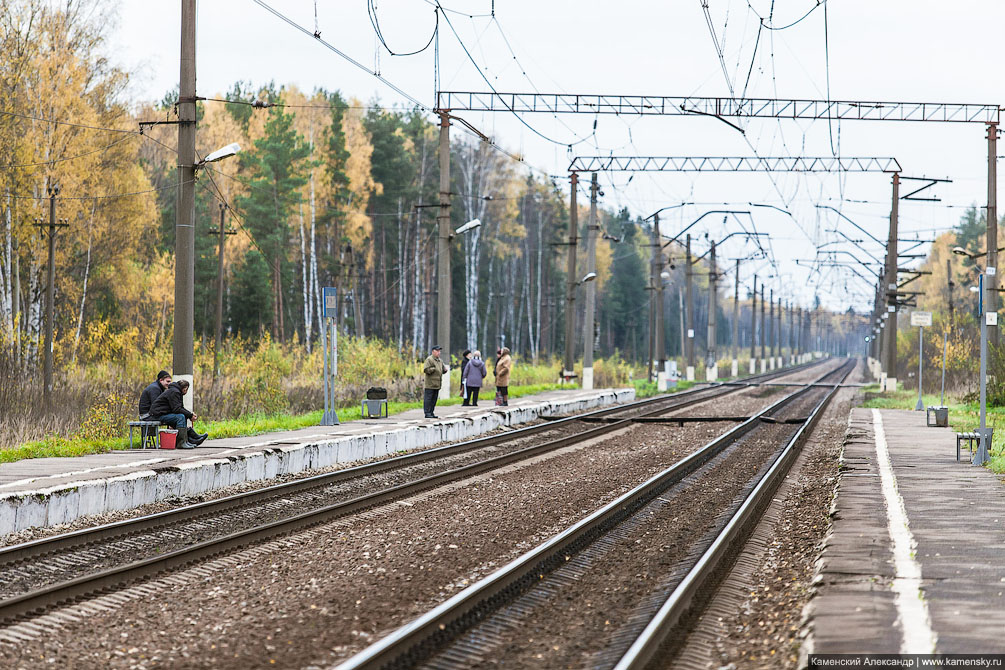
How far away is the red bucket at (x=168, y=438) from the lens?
1802cm

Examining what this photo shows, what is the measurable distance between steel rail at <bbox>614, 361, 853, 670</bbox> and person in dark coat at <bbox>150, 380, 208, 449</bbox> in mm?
9158

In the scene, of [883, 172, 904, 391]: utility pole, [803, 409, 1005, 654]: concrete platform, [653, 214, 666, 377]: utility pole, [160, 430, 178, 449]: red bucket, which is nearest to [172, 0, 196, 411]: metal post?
[160, 430, 178, 449]: red bucket

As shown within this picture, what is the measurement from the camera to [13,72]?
3491 centimetres

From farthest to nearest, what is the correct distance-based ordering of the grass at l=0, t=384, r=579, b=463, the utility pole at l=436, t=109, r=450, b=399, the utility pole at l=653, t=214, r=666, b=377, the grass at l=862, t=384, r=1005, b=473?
the utility pole at l=653, t=214, r=666, b=377
the utility pole at l=436, t=109, r=450, b=399
the grass at l=862, t=384, r=1005, b=473
the grass at l=0, t=384, r=579, b=463

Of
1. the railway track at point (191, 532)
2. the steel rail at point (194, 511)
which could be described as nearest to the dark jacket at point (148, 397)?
the steel rail at point (194, 511)

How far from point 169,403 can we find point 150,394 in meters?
0.38

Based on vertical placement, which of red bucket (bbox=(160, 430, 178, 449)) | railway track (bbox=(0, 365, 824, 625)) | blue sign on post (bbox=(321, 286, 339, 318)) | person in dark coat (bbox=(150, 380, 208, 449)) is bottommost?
railway track (bbox=(0, 365, 824, 625))

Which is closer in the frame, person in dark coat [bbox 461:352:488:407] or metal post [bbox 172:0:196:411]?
metal post [bbox 172:0:196:411]

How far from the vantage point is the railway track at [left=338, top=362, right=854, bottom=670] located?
712cm

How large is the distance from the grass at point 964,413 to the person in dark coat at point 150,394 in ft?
43.0

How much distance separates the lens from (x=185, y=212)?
1928 centimetres

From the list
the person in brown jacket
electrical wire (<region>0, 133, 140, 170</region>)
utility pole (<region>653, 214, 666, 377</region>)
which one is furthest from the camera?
utility pole (<region>653, 214, 666, 377</region>)

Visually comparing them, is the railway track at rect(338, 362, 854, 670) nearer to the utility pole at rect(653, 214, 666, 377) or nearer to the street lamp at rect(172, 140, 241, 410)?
the street lamp at rect(172, 140, 241, 410)

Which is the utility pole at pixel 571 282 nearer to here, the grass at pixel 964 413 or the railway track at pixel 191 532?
the grass at pixel 964 413
